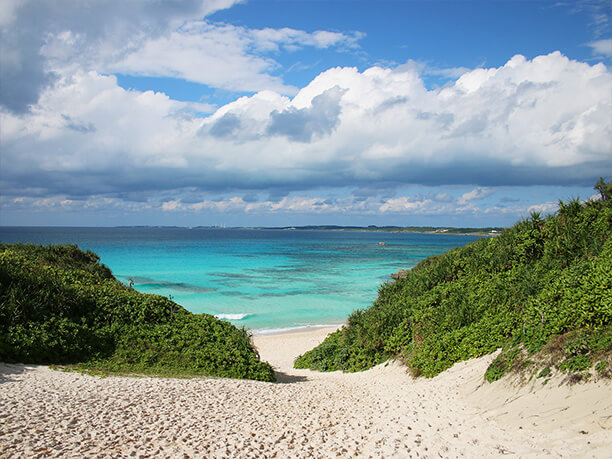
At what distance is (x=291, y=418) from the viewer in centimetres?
758

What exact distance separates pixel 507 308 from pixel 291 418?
252 inches

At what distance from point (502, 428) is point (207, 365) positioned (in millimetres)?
7294

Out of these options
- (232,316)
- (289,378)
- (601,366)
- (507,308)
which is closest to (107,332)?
(289,378)

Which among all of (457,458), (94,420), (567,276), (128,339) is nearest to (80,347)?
(128,339)

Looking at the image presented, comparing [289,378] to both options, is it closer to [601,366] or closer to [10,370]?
[10,370]

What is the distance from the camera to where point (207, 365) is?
11062 mm

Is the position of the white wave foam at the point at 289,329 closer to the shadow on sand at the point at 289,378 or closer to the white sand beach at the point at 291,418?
the shadow on sand at the point at 289,378

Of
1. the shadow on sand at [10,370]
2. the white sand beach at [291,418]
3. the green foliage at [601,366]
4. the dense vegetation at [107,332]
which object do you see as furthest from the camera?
the dense vegetation at [107,332]

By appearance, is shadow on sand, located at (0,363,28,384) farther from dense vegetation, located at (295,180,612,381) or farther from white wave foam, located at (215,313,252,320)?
white wave foam, located at (215,313,252,320)

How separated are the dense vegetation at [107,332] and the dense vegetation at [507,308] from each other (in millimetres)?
4183

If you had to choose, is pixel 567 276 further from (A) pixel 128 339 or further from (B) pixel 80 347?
(B) pixel 80 347

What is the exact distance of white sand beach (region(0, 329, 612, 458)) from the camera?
19.0ft

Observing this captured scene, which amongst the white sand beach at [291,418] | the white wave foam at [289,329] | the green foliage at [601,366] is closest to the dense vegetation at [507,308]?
the green foliage at [601,366]

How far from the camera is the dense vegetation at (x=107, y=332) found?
1048cm
